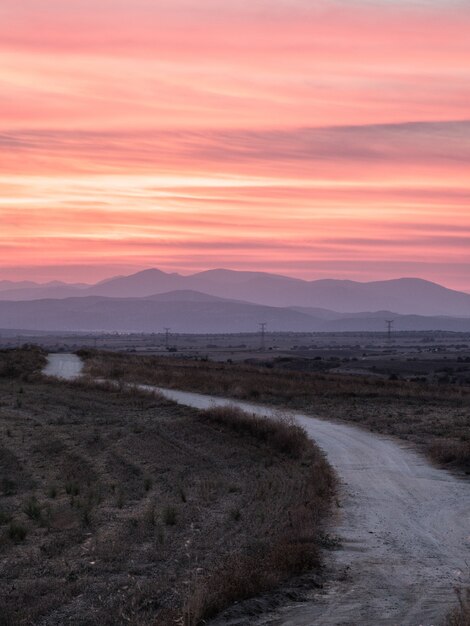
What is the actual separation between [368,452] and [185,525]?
30.7 feet

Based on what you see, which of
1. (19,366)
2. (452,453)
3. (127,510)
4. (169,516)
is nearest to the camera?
(169,516)

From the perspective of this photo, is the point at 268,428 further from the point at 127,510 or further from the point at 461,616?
the point at 461,616

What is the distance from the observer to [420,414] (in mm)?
36344

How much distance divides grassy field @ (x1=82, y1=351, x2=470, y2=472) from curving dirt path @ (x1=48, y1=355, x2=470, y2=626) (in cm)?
239

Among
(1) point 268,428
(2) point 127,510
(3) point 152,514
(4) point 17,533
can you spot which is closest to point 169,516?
(3) point 152,514

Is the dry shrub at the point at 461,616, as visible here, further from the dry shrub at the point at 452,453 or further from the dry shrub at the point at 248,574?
the dry shrub at the point at 452,453

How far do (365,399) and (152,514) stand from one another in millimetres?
26070

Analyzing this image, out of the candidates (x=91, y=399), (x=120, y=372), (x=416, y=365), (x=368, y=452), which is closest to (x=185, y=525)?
(x=368, y=452)

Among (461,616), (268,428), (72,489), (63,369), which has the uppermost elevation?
(461,616)

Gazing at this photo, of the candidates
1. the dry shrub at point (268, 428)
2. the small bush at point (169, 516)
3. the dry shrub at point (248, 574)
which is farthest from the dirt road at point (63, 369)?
the dry shrub at point (248, 574)

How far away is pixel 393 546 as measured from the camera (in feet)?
47.3

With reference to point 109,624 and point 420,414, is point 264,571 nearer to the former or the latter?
point 109,624

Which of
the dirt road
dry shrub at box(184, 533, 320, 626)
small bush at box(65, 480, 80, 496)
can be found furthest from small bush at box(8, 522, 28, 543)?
the dirt road

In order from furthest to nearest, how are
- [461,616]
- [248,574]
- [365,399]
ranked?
1. [365,399]
2. [248,574]
3. [461,616]
